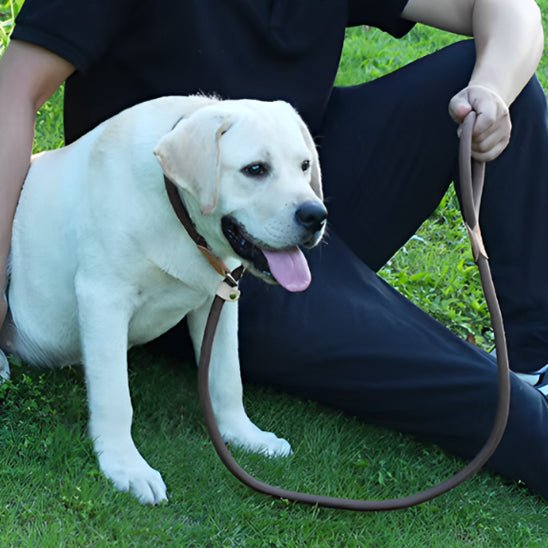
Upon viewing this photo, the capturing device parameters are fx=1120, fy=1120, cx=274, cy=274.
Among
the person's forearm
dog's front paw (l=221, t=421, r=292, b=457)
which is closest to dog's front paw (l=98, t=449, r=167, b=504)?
dog's front paw (l=221, t=421, r=292, b=457)

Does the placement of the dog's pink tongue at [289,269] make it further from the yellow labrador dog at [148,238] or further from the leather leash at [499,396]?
the leather leash at [499,396]

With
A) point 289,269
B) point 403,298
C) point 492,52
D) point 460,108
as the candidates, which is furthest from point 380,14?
point 289,269

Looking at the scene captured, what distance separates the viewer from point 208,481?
2.44 metres

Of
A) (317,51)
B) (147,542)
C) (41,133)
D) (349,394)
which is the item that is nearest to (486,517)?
(349,394)

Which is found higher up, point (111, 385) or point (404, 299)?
point (111, 385)

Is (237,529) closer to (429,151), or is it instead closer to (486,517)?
(486,517)

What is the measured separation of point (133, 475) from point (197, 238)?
0.51 meters

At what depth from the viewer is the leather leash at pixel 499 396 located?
233cm

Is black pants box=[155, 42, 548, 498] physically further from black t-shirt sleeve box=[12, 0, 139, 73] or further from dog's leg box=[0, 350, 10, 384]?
black t-shirt sleeve box=[12, 0, 139, 73]

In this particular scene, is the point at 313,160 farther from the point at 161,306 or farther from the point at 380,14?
the point at 380,14

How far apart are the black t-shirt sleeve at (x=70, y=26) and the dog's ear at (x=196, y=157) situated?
0.45 meters

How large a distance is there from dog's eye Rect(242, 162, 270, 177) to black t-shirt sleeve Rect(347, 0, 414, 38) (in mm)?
939

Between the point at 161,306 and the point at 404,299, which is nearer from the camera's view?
the point at 161,306

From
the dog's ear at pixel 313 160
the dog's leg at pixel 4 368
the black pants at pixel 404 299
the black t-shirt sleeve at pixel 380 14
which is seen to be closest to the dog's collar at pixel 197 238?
the dog's ear at pixel 313 160
